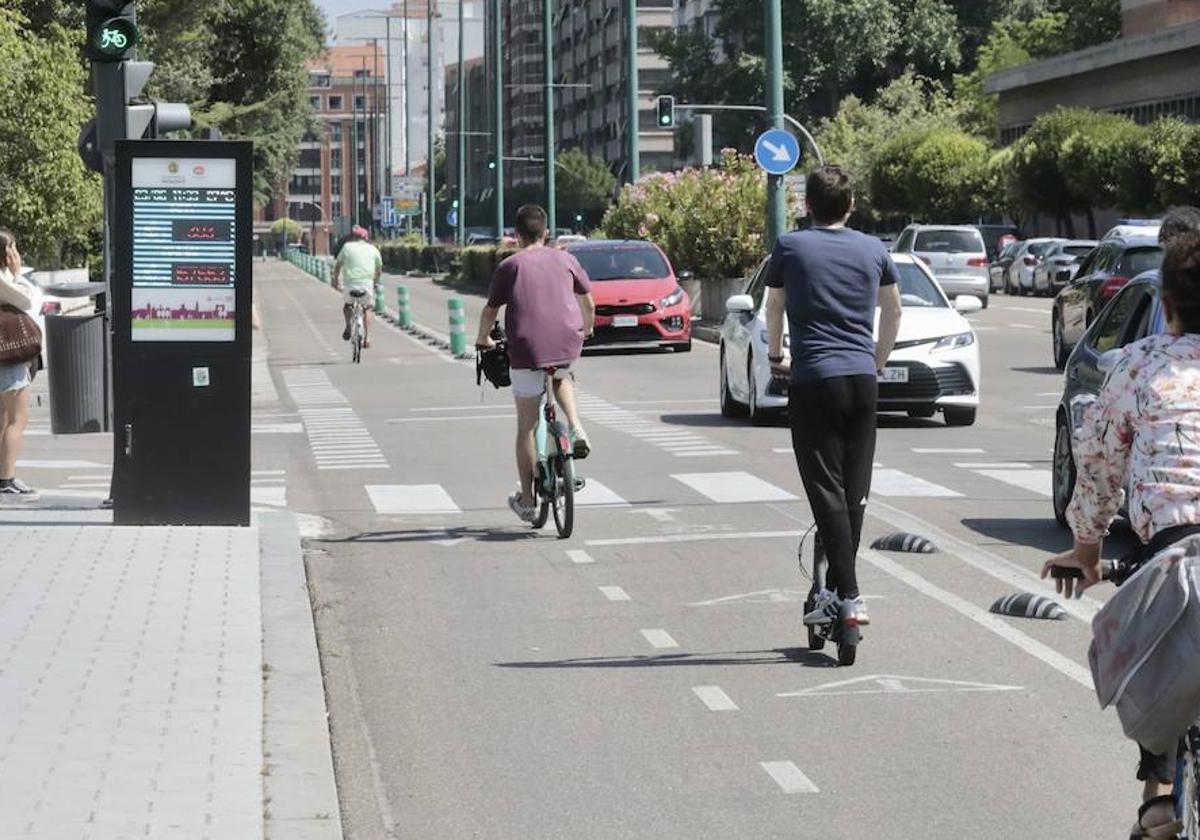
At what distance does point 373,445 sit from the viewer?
20.3 m

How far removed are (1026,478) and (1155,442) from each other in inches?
448

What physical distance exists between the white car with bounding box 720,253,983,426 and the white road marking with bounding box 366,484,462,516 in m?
4.61

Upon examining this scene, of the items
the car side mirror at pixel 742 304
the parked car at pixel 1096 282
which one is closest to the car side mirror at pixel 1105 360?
the car side mirror at pixel 742 304

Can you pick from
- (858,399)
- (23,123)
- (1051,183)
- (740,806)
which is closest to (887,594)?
(858,399)

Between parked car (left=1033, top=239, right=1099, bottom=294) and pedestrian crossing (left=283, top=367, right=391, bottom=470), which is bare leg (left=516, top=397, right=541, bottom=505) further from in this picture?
parked car (left=1033, top=239, right=1099, bottom=294)

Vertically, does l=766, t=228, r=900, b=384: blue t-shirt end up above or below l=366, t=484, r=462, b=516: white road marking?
above

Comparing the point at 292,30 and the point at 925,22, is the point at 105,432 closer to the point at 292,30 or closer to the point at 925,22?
the point at 292,30

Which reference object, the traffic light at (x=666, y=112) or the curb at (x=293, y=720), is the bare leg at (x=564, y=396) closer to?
the curb at (x=293, y=720)

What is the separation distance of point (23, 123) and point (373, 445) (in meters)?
15.3

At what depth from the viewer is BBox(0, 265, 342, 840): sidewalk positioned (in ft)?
21.1

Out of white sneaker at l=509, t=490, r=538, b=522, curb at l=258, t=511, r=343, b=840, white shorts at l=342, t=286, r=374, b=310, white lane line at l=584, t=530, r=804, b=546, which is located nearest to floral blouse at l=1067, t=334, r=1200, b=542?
curb at l=258, t=511, r=343, b=840

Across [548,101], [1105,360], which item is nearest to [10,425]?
[1105,360]

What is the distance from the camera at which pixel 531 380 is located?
13.5 m

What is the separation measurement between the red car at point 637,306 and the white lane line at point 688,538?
2034 cm
